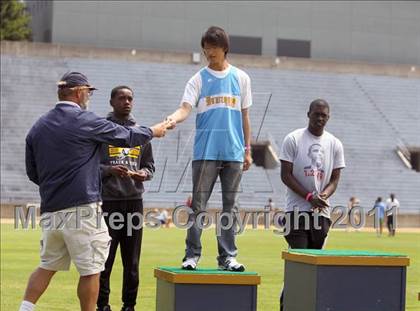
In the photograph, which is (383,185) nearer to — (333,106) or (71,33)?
(333,106)

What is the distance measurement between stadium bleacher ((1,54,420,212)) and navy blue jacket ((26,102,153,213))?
3809 centimetres

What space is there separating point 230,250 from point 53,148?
6.23 feet

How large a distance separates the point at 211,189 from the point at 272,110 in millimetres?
48838

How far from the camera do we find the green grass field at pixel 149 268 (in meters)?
12.7

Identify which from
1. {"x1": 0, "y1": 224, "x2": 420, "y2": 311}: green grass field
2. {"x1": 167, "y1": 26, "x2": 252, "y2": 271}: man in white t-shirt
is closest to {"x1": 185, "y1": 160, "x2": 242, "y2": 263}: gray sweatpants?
{"x1": 167, "y1": 26, "x2": 252, "y2": 271}: man in white t-shirt

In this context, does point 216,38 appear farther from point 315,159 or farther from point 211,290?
point 211,290

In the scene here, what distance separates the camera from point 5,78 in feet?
185

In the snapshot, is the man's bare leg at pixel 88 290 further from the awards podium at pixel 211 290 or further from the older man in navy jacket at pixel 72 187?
the awards podium at pixel 211 290

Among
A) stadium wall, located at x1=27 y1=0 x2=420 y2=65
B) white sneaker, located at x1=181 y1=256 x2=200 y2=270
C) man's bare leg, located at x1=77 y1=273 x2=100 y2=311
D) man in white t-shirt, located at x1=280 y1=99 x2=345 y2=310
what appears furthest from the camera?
stadium wall, located at x1=27 y1=0 x2=420 y2=65

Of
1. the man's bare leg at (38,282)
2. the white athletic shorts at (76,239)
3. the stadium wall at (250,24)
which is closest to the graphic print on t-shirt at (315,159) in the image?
the white athletic shorts at (76,239)

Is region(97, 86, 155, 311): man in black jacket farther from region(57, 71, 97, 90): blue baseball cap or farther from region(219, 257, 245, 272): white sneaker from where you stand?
region(57, 71, 97, 90): blue baseball cap

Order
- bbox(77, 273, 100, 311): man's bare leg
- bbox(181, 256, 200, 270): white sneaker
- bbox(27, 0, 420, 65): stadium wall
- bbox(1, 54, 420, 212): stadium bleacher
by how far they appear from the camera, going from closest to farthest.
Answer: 1. bbox(77, 273, 100, 311): man's bare leg
2. bbox(181, 256, 200, 270): white sneaker
3. bbox(1, 54, 420, 212): stadium bleacher
4. bbox(27, 0, 420, 65): stadium wall

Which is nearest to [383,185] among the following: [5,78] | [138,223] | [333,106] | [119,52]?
[333,106]

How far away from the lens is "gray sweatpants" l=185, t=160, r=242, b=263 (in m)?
9.47
